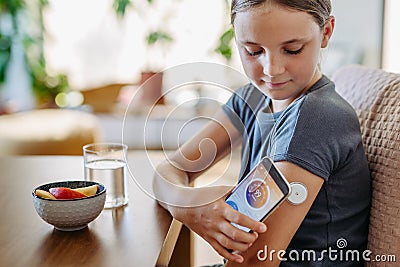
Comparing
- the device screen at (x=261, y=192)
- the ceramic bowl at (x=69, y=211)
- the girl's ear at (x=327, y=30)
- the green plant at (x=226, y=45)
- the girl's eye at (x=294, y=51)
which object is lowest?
the green plant at (x=226, y=45)

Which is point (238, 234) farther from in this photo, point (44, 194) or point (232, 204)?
point (44, 194)

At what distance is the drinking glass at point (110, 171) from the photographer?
3.56ft

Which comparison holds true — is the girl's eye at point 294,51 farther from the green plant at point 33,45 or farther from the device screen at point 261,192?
the green plant at point 33,45

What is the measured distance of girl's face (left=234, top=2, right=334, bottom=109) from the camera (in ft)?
3.03

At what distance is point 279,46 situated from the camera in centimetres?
94

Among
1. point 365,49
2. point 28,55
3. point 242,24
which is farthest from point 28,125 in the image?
point 365,49

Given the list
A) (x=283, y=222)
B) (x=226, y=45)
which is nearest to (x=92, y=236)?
(x=283, y=222)

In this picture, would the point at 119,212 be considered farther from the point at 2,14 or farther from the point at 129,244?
the point at 2,14

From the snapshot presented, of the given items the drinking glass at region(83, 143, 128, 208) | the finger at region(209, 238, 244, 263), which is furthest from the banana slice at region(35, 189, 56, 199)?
the finger at region(209, 238, 244, 263)

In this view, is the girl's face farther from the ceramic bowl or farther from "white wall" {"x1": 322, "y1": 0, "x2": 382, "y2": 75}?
"white wall" {"x1": 322, "y1": 0, "x2": 382, "y2": 75}

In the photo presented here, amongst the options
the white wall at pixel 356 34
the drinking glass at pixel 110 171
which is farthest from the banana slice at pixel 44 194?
the white wall at pixel 356 34

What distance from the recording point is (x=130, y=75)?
4.93m

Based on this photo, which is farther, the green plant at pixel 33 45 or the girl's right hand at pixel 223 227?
the green plant at pixel 33 45

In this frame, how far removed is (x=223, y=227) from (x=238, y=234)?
29 mm
